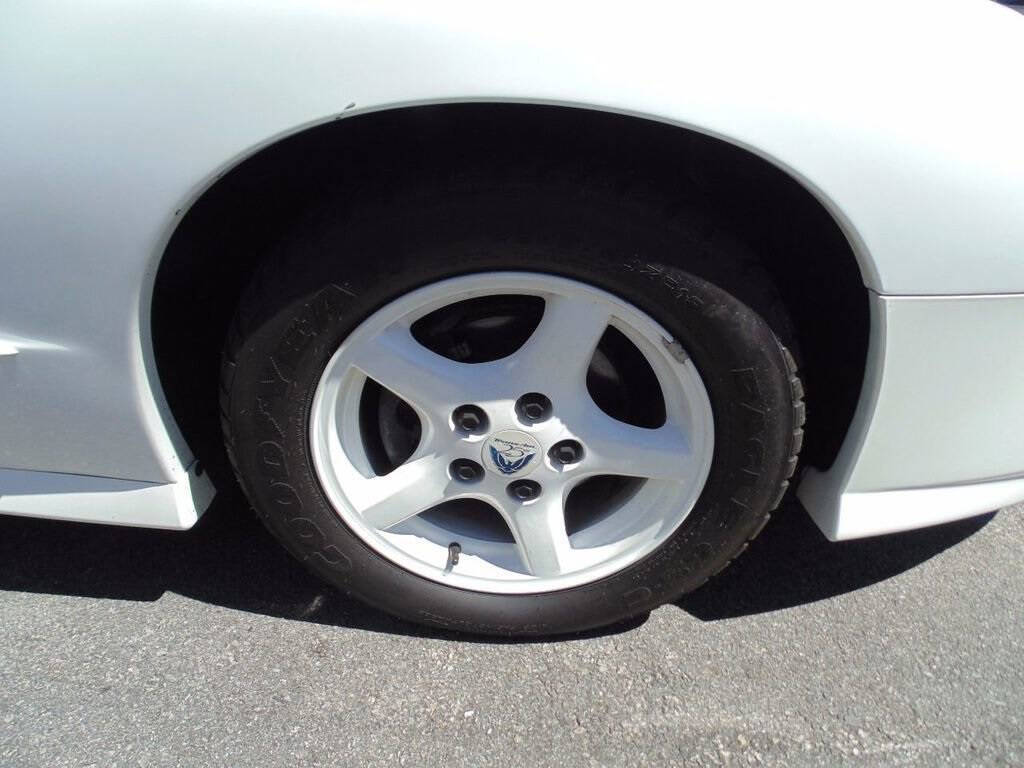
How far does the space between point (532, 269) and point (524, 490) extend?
0.46 meters

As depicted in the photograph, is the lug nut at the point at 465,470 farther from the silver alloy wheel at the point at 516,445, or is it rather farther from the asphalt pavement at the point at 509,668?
the asphalt pavement at the point at 509,668

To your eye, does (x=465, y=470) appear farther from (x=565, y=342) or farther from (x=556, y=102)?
(x=556, y=102)

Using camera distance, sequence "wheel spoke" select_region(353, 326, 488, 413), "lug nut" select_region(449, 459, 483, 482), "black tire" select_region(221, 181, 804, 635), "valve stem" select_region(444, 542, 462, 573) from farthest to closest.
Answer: "valve stem" select_region(444, 542, 462, 573), "lug nut" select_region(449, 459, 483, 482), "wheel spoke" select_region(353, 326, 488, 413), "black tire" select_region(221, 181, 804, 635)

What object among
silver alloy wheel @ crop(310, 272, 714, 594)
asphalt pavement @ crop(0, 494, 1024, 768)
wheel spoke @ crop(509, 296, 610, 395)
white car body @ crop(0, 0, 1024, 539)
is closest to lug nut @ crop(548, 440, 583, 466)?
silver alloy wheel @ crop(310, 272, 714, 594)

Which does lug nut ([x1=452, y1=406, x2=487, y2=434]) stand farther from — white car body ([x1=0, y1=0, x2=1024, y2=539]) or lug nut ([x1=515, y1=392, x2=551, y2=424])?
white car body ([x1=0, y1=0, x2=1024, y2=539])

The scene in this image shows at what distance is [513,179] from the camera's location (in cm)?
135

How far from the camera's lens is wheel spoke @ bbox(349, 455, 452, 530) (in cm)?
161

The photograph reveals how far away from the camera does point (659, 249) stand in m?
1.34

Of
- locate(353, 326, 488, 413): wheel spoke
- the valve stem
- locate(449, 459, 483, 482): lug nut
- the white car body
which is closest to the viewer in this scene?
the white car body

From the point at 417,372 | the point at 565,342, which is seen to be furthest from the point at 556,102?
the point at 417,372

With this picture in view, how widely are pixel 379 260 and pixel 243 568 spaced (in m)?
0.94

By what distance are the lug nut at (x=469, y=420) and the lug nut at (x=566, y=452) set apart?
0.14 metres

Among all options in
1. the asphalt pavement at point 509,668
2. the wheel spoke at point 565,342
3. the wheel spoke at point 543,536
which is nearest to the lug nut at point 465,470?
the wheel spoke at point 543,536

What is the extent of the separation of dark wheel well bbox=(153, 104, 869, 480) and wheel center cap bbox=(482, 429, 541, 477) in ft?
1.55
